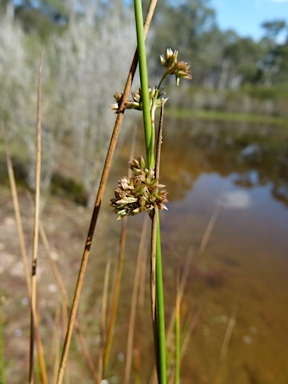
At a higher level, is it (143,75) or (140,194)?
(143,75)

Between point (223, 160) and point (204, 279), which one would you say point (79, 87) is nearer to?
point (204, 279)

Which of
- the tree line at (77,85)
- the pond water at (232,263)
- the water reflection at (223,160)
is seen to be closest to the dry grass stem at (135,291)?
the pond water at (232,263)

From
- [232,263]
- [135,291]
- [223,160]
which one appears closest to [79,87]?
[232,263]

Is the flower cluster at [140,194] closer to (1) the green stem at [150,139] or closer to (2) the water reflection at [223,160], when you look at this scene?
(1) the green stem at [150,139]

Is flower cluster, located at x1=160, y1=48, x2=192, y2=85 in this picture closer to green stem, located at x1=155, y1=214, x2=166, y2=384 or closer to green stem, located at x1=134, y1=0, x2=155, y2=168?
green stem, located at x1=134, y1=0, x2=155, y2=168

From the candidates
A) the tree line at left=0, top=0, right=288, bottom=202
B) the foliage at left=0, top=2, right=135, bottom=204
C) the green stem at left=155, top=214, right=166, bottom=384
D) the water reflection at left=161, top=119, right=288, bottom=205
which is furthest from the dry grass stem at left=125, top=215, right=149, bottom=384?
the water reflection at left=161, top=119, right=288, bottom=205

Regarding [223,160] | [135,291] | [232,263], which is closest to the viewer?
[135,291]

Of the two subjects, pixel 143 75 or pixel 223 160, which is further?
pixel 223 160
